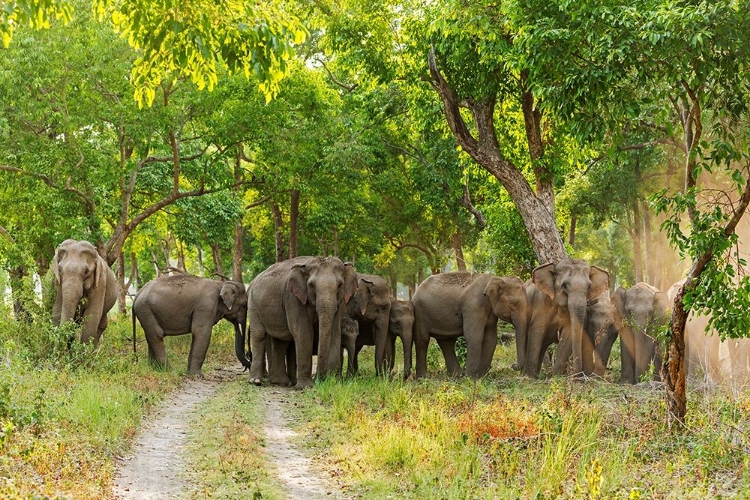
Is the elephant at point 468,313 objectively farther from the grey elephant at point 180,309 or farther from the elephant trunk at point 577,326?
the grey elephant at point 180,309

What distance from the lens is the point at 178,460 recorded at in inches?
369

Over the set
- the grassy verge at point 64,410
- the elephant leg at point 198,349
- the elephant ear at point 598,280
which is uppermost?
the elephant ear at point 598,280

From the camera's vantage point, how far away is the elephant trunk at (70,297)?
608 inches

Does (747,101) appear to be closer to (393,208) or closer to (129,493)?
(129,493)

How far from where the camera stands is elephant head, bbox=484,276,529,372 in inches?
653

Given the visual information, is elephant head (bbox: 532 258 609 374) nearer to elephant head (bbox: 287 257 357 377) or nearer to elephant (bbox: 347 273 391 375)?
elephant (bbox: 347 273 391 375)

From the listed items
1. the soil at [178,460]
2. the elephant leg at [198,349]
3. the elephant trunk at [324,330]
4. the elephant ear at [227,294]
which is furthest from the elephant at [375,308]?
the soil at [178,460]

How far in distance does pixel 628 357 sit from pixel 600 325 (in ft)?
2.59

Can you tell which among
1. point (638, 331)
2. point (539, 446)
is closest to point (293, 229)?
point (638, 331)

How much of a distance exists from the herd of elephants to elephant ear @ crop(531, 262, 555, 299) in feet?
0.06

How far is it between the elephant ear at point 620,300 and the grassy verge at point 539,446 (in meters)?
4.64

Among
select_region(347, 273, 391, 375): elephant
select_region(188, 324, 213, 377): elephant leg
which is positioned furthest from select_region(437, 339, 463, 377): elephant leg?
select_region(188, 324, 213, 377): elephant leg

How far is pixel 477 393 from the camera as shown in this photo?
13.0 meters

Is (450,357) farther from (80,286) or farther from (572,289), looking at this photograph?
(80,286)
